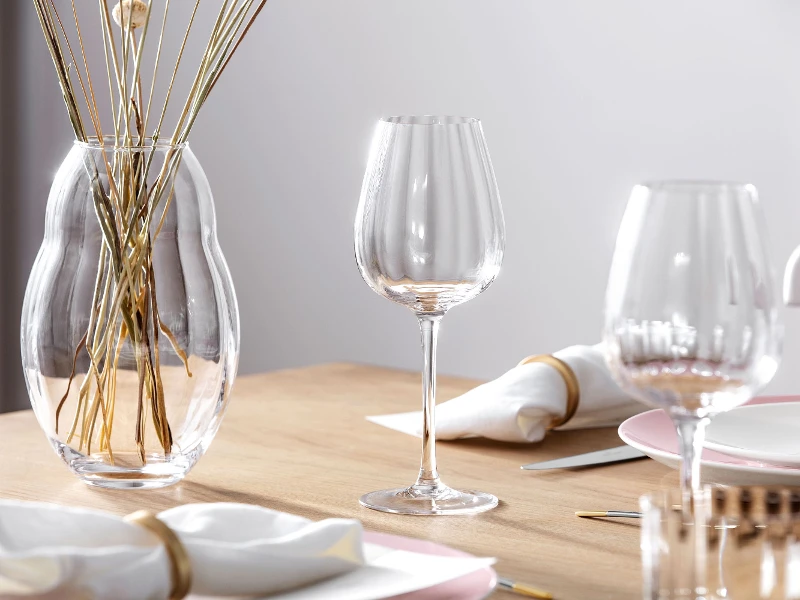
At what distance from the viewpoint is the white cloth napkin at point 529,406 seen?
0.99m

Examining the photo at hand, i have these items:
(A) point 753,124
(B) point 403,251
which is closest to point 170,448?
(B) point 403,251

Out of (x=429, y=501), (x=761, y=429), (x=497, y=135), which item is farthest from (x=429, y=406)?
(x=497, y=135)

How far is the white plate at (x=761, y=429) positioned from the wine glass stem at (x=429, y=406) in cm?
21

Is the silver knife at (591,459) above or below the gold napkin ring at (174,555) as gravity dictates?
below

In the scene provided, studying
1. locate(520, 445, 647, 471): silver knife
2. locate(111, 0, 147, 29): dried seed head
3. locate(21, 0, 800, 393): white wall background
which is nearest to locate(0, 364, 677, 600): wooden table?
locate(520, 445, 647, 471): silver knife

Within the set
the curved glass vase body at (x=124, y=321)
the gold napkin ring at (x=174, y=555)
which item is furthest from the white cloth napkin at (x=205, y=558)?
the curved glass vase body at (x=124, y=321)

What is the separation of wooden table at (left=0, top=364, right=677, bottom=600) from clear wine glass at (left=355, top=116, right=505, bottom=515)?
45mm

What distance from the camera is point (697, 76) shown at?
2477 mm

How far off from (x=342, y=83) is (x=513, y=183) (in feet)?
1.82

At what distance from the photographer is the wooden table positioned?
0.68 m

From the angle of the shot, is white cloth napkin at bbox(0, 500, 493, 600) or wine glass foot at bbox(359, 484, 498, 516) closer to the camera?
white cloth napkin at bbox(0, 500, 493, 600)

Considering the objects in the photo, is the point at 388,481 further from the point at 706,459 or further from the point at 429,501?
the point at 706,459

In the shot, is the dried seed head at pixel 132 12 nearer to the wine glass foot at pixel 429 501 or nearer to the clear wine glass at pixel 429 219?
the clear wine glass at pixel 429 219

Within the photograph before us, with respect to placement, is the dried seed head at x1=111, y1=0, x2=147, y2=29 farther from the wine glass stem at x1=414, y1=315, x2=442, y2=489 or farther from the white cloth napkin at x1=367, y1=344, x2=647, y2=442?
the white cloth napkin at x1=367, y1=344, x2=647, y2=442
